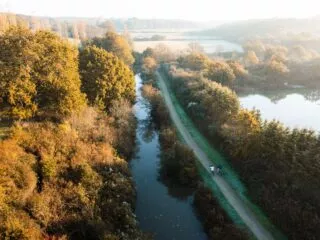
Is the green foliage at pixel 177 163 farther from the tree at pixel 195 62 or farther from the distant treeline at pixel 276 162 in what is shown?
the tree at pixel 195 62

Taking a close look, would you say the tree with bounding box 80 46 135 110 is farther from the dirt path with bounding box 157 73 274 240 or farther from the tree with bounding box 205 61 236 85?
Result: the tree with bounding box 205 61 236 85

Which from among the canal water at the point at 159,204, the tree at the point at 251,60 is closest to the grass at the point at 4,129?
the canal water at the point at 159,204

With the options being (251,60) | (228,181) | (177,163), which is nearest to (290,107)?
(228,181)

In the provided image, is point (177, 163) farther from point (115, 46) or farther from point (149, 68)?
point (149, 68)

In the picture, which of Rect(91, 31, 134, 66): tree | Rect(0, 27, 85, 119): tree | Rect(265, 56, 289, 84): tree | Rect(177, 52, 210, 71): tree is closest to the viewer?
Rect(0, 27, 85, 119): tree

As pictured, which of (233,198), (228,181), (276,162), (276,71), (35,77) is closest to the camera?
(233,198)

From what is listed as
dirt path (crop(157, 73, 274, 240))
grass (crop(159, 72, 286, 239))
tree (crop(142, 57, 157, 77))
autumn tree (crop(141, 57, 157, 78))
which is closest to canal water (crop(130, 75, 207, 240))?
grass (crop(159, 72, 286, 239))

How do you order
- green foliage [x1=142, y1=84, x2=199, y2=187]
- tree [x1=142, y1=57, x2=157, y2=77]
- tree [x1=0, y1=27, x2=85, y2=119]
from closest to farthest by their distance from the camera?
tree [x1=0, y1=27, x2=85, y2=119], green foliage [x1=142, y1=84, x2=199, y2=187], tree [x1=142, y1=57, x2=157, y2=77]
